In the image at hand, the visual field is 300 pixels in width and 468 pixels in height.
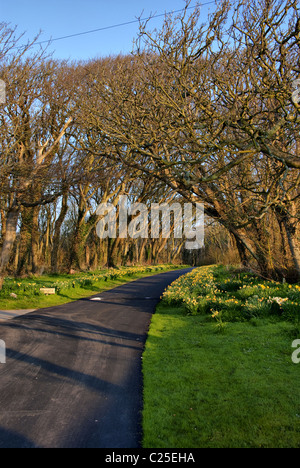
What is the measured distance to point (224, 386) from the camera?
488 centimetres

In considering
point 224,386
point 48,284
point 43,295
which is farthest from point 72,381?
point 48,284

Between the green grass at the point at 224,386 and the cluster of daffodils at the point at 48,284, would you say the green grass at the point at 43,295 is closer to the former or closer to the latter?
the cluster of daffodils at the point at 48,284

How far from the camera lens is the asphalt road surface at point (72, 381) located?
3681 millimetres

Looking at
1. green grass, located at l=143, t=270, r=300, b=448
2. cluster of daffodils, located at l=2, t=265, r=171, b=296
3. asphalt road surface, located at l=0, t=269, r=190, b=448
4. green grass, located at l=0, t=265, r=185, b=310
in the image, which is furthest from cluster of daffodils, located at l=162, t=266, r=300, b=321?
cluster of daffodils, located at l=2, t=265, r=171, b=296

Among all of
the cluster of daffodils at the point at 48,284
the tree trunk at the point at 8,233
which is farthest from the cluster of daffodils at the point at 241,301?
the tree trunk at the point at 8,233

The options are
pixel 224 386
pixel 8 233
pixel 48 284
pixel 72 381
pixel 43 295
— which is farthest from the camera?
pixel 48 284

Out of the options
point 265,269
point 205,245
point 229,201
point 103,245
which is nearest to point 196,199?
point 229,201

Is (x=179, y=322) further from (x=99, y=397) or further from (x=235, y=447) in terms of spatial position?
(x=235, y=447)

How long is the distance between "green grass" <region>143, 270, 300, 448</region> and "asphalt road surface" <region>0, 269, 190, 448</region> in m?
0.29

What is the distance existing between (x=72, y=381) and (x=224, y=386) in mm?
2312

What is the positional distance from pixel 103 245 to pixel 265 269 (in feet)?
77.8

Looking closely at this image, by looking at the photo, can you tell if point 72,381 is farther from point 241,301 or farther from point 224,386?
point 241,301

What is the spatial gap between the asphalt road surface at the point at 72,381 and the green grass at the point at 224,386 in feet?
0.97

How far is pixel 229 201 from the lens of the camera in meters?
11.9
